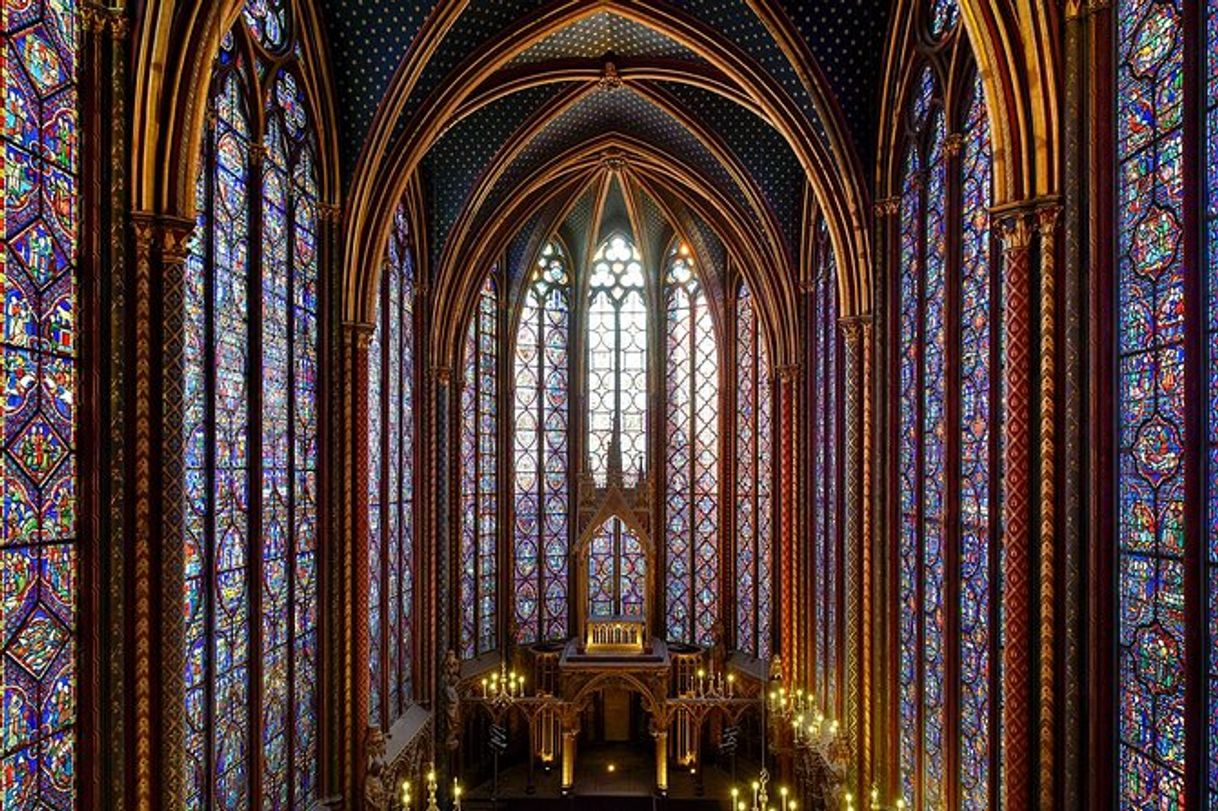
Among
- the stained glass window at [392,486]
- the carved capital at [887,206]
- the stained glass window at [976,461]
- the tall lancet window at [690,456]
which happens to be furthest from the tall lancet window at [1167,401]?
the tall lancet window at [690,456]

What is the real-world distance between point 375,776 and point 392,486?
221 inches

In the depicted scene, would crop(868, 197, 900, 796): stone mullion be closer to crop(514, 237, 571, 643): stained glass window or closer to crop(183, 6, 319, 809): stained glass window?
crop(183, 6, 319, 809): stained glass window

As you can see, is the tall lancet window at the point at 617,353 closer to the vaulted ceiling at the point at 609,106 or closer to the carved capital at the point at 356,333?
the vaulted ceiling at the point at 609,106

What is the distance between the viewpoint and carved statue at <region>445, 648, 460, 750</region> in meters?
20.1

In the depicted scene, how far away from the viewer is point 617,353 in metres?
25.7

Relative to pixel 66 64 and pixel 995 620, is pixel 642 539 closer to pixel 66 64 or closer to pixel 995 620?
pixel 995 620

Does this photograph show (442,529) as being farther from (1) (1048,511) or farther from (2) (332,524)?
(1) (1048,511)

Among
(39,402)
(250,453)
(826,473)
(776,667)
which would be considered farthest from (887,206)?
(39,402)

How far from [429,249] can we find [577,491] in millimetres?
7607

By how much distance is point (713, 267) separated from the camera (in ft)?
80.6

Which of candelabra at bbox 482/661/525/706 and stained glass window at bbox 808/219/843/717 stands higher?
stained glass window at bbox 808/219/843/717

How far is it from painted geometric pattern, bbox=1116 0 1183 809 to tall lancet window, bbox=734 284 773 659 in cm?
1491

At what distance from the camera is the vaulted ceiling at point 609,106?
13.8m

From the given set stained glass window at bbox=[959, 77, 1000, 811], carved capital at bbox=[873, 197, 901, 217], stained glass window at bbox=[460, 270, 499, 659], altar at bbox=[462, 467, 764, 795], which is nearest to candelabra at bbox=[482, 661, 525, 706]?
altar at bbox=[462, 467, 764, 795]
